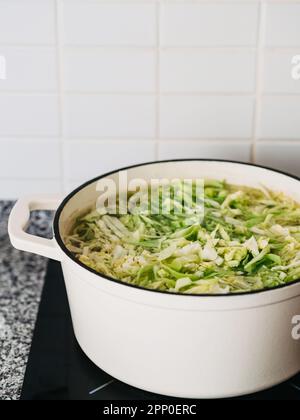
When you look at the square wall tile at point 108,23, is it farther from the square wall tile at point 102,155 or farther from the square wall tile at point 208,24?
the square wall tile at point 102,155

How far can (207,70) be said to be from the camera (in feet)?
4.27

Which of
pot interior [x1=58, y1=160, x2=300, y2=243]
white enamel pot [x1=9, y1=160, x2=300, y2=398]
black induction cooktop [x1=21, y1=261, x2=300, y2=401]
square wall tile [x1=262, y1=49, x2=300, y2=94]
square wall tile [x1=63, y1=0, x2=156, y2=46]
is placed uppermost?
square wall tile [x1=63, y1=0, x2=156, y2=46]

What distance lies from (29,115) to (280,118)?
1.47 feet

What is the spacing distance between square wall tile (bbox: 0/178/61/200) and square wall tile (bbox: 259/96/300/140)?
1.30 feet

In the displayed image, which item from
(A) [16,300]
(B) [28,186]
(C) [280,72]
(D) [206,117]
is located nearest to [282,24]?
(C) [280,72]

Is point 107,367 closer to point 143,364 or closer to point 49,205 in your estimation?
point 143,364

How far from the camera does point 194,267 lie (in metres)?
1.02

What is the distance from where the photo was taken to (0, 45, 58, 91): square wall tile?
4.27 feet

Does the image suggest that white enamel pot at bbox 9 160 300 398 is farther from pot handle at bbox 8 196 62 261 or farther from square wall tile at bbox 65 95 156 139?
square wall tile at bbox 65 95 156 139

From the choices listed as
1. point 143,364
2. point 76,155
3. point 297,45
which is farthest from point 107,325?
point 297,45

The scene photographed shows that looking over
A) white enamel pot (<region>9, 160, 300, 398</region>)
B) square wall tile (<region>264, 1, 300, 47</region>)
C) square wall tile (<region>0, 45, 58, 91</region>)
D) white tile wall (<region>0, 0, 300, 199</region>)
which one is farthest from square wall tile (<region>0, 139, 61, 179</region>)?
square wall tile (<region>264, 1, 300, 47</region>)

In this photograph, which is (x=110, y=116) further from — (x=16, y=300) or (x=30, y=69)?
(x=16, y=300)

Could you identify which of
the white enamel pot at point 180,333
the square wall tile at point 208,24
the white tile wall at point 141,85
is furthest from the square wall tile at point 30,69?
the white enamel pot at point 180,333

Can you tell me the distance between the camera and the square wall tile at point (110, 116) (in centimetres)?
133
